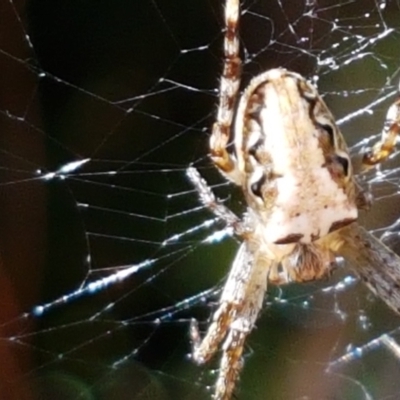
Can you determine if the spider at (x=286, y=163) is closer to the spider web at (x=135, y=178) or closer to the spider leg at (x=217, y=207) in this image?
the spider leg at (x=217, y=207)

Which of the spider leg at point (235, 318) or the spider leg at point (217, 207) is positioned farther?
the spider leg at point (235, 318)

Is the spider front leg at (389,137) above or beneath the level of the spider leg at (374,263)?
above

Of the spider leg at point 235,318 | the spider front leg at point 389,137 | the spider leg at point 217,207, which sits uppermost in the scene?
the spider front leg at point 389,137

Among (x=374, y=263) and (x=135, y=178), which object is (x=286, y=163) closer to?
(x=374, y=263)

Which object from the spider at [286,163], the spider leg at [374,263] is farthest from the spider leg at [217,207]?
the spider leg at [374,263]

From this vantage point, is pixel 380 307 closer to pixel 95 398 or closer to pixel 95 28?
pixel 95 398

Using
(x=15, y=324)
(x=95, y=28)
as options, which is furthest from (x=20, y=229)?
(x=95, y=28)
